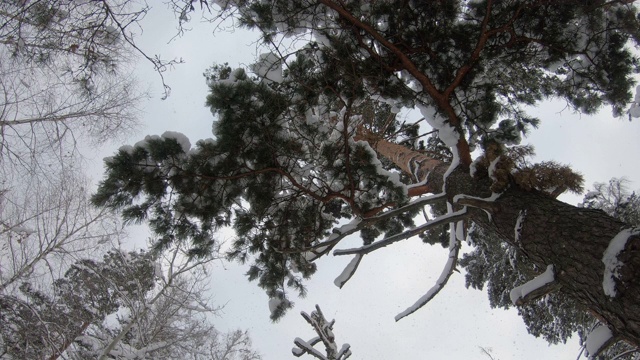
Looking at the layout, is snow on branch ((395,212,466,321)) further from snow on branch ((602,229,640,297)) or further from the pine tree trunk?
snow on branch ((602,229,640,297))

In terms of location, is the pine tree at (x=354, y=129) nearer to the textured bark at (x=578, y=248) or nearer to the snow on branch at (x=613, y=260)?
the textured bark at (x=578, y=248)

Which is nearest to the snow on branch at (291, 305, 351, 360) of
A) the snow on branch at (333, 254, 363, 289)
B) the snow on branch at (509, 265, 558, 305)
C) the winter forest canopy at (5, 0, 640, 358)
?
the winter forest canopy at (5, 0, 640, 358)

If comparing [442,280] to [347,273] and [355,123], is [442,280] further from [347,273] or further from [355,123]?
Answer: [355,123]

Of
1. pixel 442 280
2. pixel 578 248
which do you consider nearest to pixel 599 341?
pixel 578 248

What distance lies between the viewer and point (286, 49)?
3.81 m

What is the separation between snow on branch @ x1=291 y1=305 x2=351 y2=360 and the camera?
6.39 m

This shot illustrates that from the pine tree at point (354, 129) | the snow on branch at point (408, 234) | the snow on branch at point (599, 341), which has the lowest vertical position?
the snow on branch at point (599, 341)

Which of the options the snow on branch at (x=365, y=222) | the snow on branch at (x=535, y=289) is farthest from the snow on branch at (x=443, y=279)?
the snow on branch at (x=535, y=289)

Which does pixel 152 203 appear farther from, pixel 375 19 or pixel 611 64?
pixel 611 64

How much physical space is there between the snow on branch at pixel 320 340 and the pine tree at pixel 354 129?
2.28 m

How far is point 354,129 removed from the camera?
402 centimetres

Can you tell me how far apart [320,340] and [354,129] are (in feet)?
15.1

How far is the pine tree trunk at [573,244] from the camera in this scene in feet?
6.38

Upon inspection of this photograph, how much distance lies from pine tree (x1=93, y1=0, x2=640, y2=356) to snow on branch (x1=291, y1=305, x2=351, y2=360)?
2284 mm
